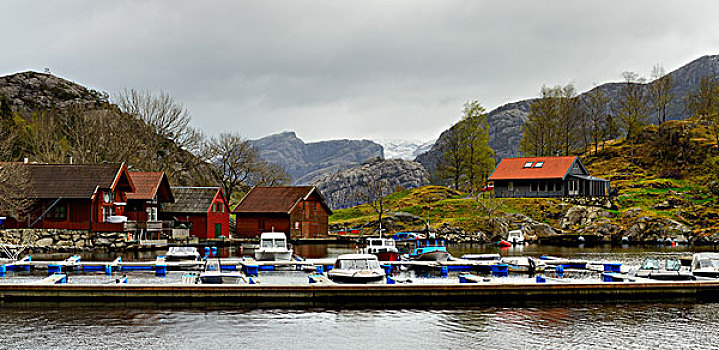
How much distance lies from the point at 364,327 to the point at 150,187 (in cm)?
4960

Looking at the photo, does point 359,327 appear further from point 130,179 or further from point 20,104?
point 20,104

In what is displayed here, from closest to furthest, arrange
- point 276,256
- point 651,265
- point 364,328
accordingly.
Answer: point 364,328
point 651,265
point 276,256

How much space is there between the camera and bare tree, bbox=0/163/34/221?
60.6 metres

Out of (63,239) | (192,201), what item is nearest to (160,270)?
(63,239)

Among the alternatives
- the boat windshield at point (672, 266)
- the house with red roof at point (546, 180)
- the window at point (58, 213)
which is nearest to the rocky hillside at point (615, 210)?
the house with red roof at point (546, 180)

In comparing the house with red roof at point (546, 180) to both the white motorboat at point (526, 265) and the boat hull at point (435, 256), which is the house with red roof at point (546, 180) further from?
the white motorboat at point (526, 265)

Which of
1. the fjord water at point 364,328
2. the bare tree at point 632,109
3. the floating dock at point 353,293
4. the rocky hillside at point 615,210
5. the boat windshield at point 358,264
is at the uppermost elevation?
the bare tree at point 632,109

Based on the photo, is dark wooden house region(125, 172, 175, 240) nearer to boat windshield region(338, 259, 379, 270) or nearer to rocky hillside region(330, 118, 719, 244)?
rocky hillside region(330, 118, 719, 244)

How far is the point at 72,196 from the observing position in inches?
2494

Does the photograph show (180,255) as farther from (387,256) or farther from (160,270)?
(387,256)

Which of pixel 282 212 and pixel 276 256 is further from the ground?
pixel 282 212

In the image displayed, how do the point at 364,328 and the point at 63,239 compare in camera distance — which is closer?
the point at 364,328

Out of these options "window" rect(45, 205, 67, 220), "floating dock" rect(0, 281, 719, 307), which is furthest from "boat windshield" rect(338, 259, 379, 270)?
"window" rect(45, 205, 67, 220)

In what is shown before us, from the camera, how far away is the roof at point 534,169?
94500mm
